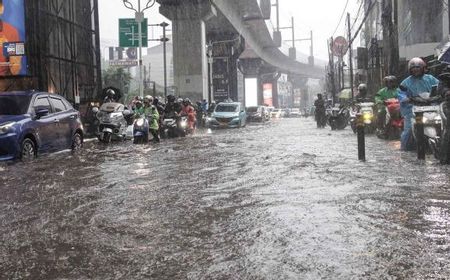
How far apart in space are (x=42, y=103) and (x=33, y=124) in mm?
901

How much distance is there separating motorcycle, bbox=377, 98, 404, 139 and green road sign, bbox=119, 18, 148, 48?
16839mm

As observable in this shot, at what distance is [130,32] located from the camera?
27766 millimetres

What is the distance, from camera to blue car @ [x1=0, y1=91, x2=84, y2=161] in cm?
939

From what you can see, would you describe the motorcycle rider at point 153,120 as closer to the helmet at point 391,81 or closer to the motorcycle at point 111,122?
the motorcycle at point 111,122

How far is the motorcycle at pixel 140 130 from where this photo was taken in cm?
1503

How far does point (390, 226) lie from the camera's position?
4371mm

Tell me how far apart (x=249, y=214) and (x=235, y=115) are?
2327 centimetres

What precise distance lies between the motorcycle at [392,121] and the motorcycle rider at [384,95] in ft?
0.99

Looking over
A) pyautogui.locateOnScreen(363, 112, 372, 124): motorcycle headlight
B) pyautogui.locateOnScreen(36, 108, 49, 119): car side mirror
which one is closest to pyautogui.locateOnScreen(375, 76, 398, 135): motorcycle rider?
pyautogui.locateOnScreen(363, 112, 372, 124): motorcycle headlight

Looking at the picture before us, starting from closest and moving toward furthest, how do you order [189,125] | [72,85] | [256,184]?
1. [256,184]
2. [189,125]
3. [72,85]

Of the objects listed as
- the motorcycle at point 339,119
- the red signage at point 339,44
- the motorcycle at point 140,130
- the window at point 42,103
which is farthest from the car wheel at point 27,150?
the red signage at point 339,44

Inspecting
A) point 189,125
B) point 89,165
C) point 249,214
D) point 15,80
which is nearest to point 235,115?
point 189,125

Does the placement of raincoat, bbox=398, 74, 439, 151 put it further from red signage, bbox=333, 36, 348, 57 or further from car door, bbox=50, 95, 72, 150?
red signage, bbox=333, 36, 348, 57

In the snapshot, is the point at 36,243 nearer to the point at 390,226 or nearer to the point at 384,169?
the point at 390,226
